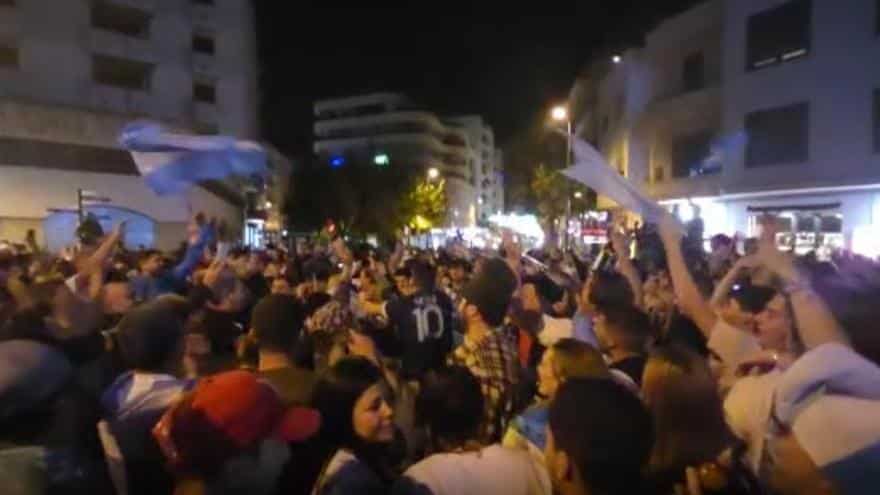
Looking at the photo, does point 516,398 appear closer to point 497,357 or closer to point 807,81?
point 497,357

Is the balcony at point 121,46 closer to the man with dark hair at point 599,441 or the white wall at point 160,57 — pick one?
the white wall at point 160,57

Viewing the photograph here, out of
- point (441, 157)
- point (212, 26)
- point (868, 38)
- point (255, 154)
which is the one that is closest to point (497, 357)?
point (255, 154)

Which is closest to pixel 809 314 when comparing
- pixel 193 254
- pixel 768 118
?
pixel 193 254

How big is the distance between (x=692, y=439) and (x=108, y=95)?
127 ft

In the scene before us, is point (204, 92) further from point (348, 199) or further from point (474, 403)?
point (474, 403)

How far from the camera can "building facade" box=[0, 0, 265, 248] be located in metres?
34.1

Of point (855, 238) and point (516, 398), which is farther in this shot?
point (855, 238)

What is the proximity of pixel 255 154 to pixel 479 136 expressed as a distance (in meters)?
153

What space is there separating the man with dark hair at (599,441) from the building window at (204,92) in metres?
43.2

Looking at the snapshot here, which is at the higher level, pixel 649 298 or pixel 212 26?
pixel 212 26

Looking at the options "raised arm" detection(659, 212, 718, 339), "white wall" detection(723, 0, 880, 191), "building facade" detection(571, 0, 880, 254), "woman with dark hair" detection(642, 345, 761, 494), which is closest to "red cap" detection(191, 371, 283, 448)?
"woman with dark hair" detection(642, 345, 761, 494)

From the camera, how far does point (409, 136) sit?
415 ft

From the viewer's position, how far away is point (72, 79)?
122 feet

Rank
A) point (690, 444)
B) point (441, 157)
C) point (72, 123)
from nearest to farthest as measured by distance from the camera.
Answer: point (690, 444) → point (72, 123) → point (441, 157)
